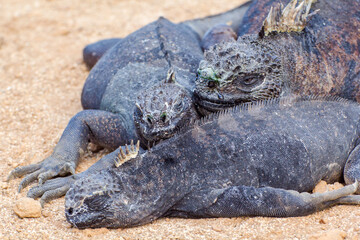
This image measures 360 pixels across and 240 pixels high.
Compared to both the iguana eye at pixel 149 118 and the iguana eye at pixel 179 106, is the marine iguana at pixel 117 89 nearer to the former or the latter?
the iguana eye at pixel 179 106

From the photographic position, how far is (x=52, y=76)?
6551 mm

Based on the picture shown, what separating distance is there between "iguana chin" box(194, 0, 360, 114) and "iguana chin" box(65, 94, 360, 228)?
0.53 ft

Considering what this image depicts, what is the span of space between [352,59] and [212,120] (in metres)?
1.65

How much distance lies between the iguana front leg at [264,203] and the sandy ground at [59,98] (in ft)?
0.19

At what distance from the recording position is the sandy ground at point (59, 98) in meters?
3.43

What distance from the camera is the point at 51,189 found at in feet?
13.4

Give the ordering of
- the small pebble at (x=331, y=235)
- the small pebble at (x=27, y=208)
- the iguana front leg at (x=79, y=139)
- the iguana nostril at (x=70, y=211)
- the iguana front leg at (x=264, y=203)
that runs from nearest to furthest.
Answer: the small pebble at (x=331, y=235)
the iguana nostril at (x=70, y=211)
the iguana front leg at (x=264, y=203)
the small pebble at (x=27, y=208)
the iguana front leg at (x=79, y=139)

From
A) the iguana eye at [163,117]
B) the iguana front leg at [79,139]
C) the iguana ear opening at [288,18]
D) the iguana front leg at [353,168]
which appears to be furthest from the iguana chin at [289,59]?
the iguana front leg at [79,139]

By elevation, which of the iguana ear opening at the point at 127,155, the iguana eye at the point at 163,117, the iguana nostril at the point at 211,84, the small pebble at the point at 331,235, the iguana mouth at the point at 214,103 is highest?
the iguana nostril at the point at 211,84

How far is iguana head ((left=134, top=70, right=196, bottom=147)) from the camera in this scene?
3676 mm

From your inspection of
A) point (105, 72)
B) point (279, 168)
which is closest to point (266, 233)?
point (279, 168)

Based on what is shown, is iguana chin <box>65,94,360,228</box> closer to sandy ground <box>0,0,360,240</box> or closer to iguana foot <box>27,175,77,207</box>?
sandy ground <box>0,0,360,240</box>

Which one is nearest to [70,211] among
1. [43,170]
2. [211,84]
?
[43,170]

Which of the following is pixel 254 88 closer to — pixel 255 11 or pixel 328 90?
pixel 328 90
